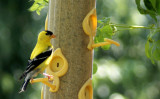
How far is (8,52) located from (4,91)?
133cm

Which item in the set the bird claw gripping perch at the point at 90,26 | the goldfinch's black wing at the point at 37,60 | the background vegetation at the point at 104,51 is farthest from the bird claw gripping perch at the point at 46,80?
the background vegetation at the point at 104,51

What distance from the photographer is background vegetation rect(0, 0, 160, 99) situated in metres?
11.7

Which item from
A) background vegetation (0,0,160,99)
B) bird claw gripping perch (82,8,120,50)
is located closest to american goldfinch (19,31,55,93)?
bird claw gripping perch (82,8,120,50)

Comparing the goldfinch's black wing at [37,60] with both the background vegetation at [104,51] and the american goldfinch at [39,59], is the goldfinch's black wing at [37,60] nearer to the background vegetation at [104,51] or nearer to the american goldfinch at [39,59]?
the american goldfinch at [39,59]

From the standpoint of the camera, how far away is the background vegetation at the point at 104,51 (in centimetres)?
1170

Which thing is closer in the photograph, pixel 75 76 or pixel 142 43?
pixel 75 76

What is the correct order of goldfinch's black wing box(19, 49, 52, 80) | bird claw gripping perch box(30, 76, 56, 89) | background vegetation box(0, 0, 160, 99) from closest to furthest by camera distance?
bird claw gripping perch box(30, 76, 56, 89) → goldfinch's black wing box(19, 49, 52, 80) → background vegetation box(0, 0, 160, 99)

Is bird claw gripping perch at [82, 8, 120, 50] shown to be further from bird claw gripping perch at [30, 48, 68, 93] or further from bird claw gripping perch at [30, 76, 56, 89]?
bird claw gripping perch at [30, 76, 56, 89]

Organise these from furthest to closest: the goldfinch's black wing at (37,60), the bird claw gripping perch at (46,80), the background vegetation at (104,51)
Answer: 1. the background vegetation at (104,51)
2. the goldfinch's black wing at (37,60)
3. the bird claw gripping perch at (46,80)

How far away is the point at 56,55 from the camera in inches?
128

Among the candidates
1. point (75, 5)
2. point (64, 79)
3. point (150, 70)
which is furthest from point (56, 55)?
point (150, 70)

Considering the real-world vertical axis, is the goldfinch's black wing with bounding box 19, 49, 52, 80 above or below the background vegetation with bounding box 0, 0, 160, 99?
above

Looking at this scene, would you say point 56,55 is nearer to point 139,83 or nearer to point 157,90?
point 139,83

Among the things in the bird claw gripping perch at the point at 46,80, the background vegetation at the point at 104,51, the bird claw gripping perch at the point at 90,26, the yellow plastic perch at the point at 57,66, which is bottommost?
the background vegetation at the point at 104,51
